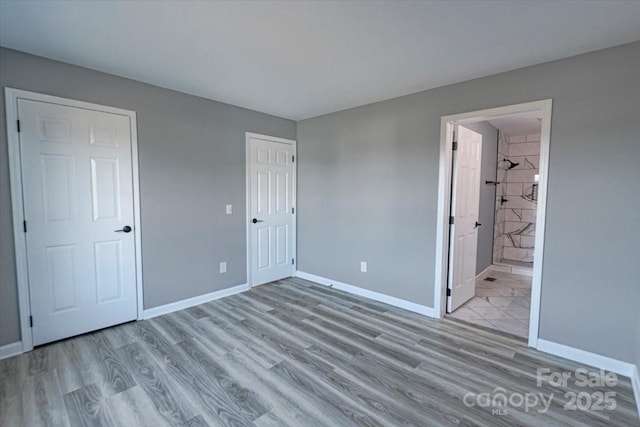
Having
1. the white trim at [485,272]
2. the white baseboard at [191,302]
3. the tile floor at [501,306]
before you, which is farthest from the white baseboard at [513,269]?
the white baseboard at [191,302]

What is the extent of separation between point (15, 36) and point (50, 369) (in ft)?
8.17

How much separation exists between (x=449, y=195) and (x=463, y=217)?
0.44m

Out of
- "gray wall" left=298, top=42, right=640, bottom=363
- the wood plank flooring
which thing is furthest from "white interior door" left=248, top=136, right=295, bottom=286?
"gray wall" left=298, top=42, right=640, bottom=363

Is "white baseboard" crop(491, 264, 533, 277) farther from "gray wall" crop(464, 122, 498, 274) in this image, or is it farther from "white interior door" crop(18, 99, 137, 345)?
"white interior door" crop(18, 99, 137, 345)

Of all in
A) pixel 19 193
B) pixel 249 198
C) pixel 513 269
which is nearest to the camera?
pixel 19 193

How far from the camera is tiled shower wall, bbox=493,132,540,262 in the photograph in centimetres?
522

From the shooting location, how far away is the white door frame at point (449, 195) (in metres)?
2.51

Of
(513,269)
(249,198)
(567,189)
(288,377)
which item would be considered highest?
(567,189)

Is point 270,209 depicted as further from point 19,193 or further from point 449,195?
point 19,193

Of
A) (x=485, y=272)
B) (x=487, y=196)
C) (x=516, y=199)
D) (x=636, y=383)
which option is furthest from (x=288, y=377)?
(x=516, y=199)

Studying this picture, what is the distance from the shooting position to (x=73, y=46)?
2.29 m

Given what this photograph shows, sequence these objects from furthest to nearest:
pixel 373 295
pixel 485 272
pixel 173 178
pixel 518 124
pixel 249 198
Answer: pixel 485 272 < pixel 518 124 < pixel 249 198 < pixel 373 295 < pixel 173 178

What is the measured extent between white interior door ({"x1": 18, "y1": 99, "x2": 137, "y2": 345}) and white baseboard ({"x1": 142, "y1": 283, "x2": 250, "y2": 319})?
0.58 feet

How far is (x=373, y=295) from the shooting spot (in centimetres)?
376
